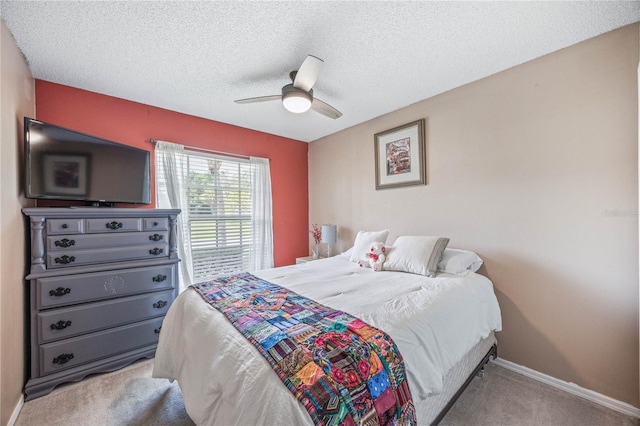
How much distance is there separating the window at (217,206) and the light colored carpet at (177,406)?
1.34 metres

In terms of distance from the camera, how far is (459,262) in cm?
225

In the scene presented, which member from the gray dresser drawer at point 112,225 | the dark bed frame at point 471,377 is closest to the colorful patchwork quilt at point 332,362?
the dark bed frame at point 471,377

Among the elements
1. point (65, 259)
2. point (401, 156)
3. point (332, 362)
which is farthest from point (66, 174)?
point (401, 156)

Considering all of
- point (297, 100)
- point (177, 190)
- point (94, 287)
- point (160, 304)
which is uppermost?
point (297, 100)

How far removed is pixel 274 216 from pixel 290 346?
10.0 feet

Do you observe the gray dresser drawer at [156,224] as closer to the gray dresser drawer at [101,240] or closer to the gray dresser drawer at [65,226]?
the gray dresser drawer at [101,240]

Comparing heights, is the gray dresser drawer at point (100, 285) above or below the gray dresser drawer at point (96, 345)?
above

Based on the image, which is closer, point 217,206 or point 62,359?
point 62,359

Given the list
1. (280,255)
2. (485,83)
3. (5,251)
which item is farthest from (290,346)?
(280,255)

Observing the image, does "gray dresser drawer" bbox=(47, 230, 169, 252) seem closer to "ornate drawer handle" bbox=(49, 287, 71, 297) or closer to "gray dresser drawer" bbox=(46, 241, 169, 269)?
"gray dresser drawer" bbox=(46, 241, 169, 269)

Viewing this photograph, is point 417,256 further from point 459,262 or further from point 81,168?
point 81,168

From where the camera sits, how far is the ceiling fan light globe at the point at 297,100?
6.77ft

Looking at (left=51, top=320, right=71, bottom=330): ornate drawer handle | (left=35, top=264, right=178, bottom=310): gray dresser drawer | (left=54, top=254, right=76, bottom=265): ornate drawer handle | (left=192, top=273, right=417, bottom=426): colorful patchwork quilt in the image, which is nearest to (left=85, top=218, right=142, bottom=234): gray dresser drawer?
(left=54, top=254, right=76, bottom=265): ornate drawer handle

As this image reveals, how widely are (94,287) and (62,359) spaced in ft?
1.80
